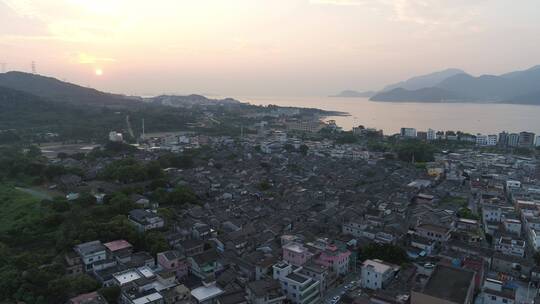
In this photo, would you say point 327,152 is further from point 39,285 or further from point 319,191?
point 39,285

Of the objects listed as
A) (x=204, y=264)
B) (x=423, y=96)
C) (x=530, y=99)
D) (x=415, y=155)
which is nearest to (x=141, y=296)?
(x=204, y=264)

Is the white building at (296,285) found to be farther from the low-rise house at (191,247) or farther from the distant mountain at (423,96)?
the distant mountain at (423,96)

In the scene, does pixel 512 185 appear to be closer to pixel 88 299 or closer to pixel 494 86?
pixel 88 299

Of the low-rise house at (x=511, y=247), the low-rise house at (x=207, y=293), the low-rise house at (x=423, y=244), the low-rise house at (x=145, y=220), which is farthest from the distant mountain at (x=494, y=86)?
the low-rise house at (x=207, y=293)

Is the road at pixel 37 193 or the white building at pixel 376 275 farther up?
the road at pixel 37 193

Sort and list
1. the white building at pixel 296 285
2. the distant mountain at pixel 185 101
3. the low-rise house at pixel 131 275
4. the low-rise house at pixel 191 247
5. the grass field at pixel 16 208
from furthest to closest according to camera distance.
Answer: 1. the distant mountain at pixel 185 101
2. the grass field at pixel 16 208
3. the low-rise house at pixel 191 247
4. the low-rise house at pixel 131 275
5. the white building at pixel 296 285

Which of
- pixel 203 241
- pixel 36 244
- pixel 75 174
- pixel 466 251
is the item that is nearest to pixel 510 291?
pixel 466 251
